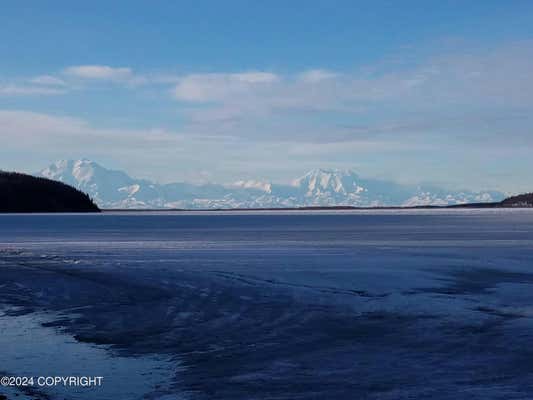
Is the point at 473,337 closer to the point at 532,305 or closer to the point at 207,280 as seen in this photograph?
the point at 532,305

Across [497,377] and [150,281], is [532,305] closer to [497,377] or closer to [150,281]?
[497,377]

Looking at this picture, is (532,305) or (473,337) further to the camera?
(532,305)

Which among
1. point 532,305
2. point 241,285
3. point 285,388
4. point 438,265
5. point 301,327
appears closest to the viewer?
point 285,388

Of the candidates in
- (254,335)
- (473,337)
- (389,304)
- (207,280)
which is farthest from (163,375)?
(207,280)

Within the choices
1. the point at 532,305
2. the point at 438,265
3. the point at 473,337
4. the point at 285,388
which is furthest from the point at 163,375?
the point at 438,265

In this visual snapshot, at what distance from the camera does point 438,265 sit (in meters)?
28.2

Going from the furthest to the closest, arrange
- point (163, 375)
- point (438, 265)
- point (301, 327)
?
point (438, 265)
point (301, 327)
point (163, 375)

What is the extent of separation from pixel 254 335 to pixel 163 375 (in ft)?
11.5

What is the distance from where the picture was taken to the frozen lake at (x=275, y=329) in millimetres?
10750

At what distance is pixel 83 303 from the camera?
64.2 feet

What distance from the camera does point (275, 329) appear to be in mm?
15227

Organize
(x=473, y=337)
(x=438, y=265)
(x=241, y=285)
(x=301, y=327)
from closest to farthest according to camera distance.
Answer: (x=473, y=337) < (x=301, y=327) < (x=241, y=285) < (x=438, y=265)

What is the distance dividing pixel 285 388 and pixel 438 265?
18.9m

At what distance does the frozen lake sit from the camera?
35.3 ft
